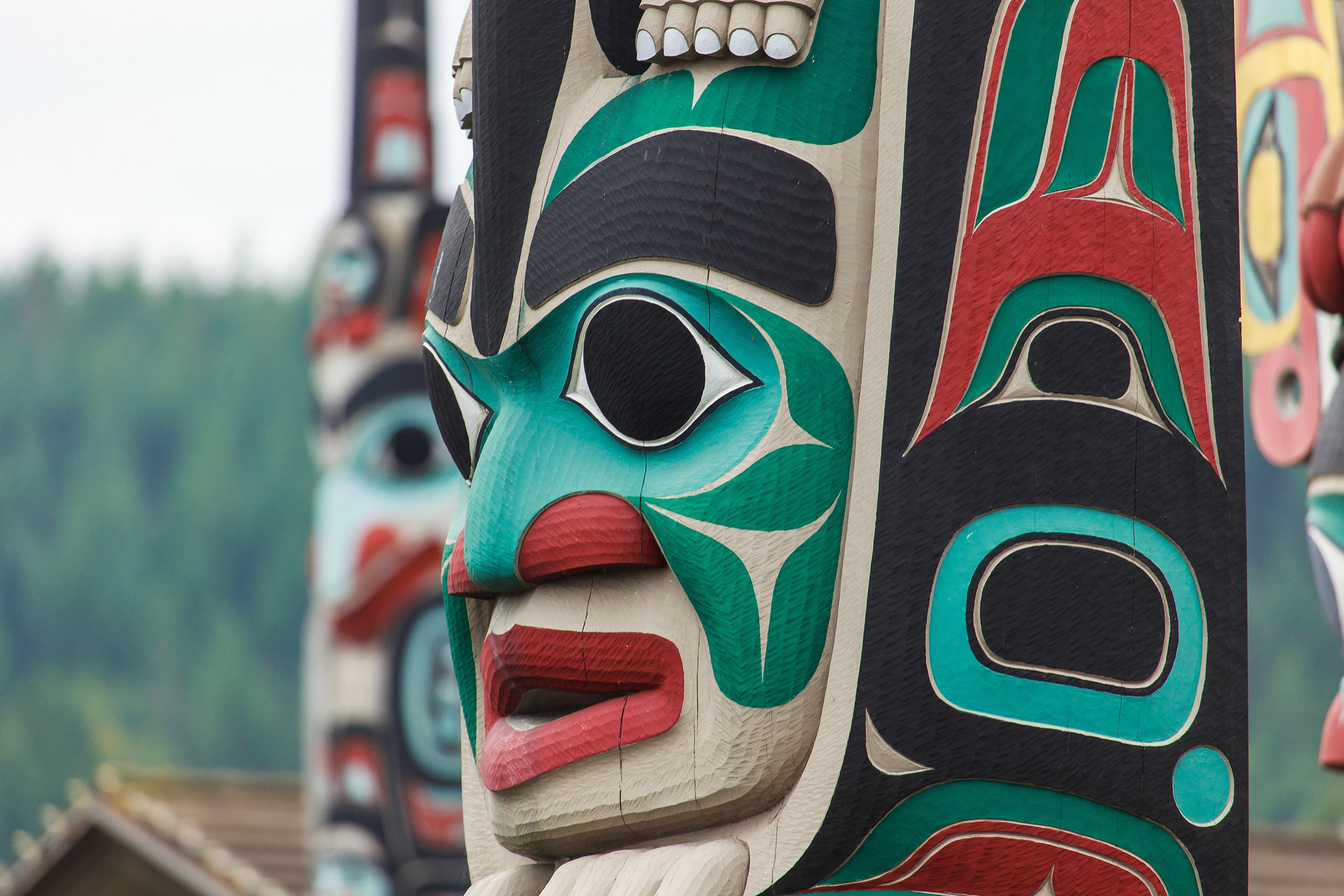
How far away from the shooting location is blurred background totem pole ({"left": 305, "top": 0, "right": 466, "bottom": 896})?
7234 mm

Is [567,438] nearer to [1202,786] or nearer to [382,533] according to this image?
[1202,786]

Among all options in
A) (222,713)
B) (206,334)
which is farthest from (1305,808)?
(206,334)

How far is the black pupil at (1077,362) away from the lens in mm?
2094

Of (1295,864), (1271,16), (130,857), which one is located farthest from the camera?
(130,857)

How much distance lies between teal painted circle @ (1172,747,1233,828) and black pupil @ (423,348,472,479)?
3.54 feet

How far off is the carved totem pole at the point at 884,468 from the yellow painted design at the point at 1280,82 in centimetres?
231

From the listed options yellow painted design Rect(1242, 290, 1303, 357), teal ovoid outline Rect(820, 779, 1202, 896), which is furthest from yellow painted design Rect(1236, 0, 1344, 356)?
A: teal ovoid outline Rect(820, 779, 1202, 896)

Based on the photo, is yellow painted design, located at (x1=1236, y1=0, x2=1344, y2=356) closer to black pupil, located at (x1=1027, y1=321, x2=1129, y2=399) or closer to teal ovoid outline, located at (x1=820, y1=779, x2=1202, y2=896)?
black pupil, located at (x1=1027, y1=321, x2=1129, y2=399)

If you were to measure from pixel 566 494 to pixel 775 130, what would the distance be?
1.70 ft

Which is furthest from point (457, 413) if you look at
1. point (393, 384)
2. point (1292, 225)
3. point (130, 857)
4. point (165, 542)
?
point (165, 542)

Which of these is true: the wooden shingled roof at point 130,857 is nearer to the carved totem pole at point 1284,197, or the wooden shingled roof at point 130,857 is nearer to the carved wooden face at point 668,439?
the carved totem pole at point 1284,197

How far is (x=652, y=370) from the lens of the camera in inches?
86.7

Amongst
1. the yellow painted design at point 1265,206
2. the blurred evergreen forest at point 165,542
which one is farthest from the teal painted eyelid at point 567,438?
the blurred evergreen forest at point 165,542

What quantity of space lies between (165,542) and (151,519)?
0.64 meters
